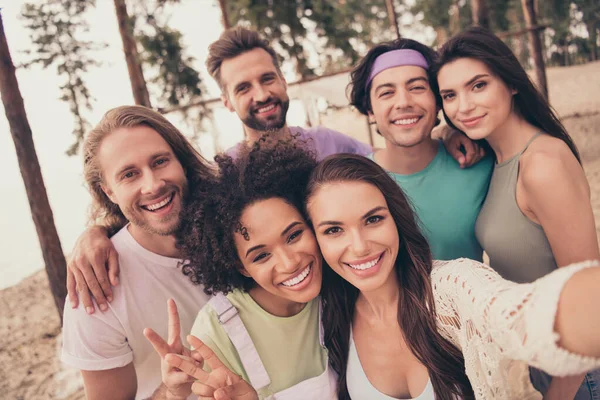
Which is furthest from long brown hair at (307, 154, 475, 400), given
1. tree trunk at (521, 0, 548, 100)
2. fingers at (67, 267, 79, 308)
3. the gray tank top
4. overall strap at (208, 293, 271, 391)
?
tree trunk at (521, 0, 548, 100)

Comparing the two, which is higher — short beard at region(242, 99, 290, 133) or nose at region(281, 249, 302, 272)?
short beard at region(242, 99, 290, 133)

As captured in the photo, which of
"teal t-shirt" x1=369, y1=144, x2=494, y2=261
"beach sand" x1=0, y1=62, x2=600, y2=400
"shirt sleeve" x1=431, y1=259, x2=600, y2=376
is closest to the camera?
"shirt sleeve" x1=431, y1=259, x2=600, y2=376

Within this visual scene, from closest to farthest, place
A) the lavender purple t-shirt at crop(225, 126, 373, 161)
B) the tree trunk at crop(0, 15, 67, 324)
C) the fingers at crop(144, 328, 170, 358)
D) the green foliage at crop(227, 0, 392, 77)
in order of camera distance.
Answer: the fingers at crop(144, 328, 170, 358) → the lavender purple t-shirt at crop(225, 126, 373, 161) → the tree trunk at crop(0, 15, 67, 324) → the green foliage at crop(227, 0, 392, 77)

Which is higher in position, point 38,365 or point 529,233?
point 529,233

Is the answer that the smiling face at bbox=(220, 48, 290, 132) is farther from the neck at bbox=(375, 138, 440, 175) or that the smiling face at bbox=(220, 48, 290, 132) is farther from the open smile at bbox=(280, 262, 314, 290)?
the open smile at bbox=(280, 262, 314, 290)

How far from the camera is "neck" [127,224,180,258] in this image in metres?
2.47

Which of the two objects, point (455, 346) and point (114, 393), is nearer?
point (455, 346)

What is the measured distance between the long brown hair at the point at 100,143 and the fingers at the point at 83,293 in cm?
52

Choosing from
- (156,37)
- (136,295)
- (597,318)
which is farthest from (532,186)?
(156,37)

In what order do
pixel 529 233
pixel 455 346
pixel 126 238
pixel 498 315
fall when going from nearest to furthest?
pixel 498 315, pixel 455 346, pixel 529 233, pixel 126 238

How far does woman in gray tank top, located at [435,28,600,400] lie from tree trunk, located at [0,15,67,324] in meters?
5.47

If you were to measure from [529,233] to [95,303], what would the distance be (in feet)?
7.82

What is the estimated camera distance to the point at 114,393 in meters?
2.27

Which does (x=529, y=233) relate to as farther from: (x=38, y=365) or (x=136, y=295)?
(x=38, y=365)
